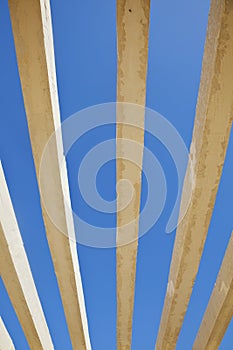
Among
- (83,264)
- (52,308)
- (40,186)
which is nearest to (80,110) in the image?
(40,186)

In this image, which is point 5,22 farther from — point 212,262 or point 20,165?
point 212,262

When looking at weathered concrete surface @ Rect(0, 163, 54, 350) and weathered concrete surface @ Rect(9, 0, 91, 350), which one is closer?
weathered concrete surface @ Rect(9, 0, 91, 350)

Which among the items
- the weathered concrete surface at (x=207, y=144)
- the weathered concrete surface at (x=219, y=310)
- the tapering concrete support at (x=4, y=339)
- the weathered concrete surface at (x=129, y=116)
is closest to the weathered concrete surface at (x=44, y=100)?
the weathered concrete surface at (x=129, y=116)

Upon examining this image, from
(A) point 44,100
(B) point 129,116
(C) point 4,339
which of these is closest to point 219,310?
(B) point 129,116

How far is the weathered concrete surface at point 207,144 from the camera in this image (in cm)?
494

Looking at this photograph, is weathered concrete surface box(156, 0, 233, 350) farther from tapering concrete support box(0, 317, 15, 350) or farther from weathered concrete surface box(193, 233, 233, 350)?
tapering concrete support box(0, 317, 15, 350)

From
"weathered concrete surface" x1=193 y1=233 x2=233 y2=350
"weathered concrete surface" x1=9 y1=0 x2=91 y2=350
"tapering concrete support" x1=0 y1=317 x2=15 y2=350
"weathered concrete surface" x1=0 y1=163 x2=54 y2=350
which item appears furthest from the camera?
"tapering concrete support" x1=0 y1=317 x2=15 y2=350

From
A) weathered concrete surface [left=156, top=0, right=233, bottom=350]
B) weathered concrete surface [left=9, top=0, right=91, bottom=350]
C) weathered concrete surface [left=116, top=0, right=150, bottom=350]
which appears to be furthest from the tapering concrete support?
weathered concrete surface [left=156, top=0, right=233, bottom=350]

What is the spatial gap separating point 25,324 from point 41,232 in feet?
9.76

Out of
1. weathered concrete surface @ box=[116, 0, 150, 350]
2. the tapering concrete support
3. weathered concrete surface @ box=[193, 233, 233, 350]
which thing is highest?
weathered concrete surface @ box=[116, 0, 150, 350]

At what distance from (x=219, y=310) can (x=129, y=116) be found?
5.82 metres

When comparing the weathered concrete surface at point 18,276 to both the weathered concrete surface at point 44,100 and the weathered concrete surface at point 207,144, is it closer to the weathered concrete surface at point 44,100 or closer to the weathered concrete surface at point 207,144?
the weathered concrete surface at point 44,100

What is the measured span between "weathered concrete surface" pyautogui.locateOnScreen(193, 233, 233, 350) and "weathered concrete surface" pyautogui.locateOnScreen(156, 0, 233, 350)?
0.66 metres

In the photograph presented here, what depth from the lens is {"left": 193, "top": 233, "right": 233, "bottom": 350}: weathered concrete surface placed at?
8.17 m
